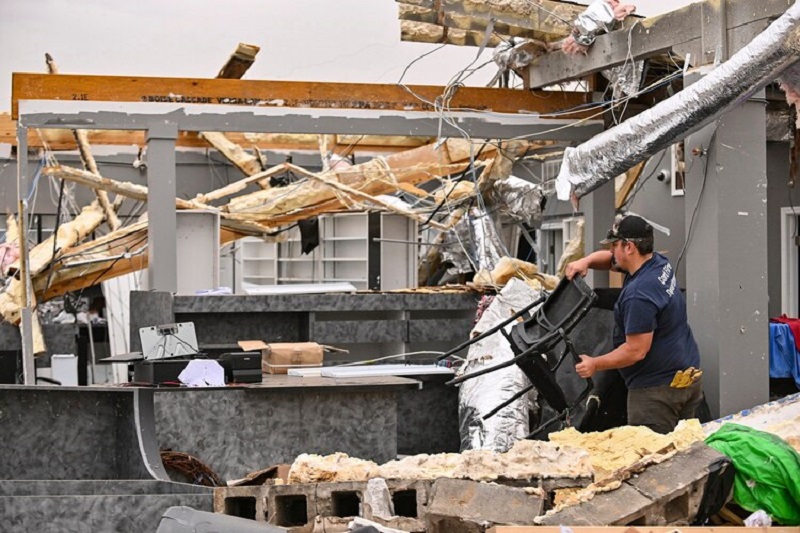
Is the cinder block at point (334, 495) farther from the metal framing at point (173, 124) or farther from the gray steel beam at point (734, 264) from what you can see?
the metal framing at point (173, 124)

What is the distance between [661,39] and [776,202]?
164 inches

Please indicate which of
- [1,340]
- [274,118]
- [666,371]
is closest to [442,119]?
[274,118]

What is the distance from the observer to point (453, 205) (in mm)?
15445

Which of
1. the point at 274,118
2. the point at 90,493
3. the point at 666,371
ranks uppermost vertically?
the point at 274,118

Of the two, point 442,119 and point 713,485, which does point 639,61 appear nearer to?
point 442,119

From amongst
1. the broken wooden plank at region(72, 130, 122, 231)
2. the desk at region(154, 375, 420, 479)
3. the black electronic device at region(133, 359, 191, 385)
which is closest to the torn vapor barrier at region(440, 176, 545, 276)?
the broken wooden plank at region(72, 130, 122, 231)

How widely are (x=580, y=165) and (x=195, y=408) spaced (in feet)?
11.7

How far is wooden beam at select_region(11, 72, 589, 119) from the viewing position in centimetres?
1057

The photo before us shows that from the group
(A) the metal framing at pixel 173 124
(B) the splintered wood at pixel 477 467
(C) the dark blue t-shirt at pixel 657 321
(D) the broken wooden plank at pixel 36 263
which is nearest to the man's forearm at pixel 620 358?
(C) the dark blue t-shirt at pixel 657 321

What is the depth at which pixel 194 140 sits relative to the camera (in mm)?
15781

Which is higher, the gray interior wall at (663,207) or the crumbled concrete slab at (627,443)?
the gray interior wall at (663,207)

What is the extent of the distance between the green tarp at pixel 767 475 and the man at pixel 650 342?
4.01ft

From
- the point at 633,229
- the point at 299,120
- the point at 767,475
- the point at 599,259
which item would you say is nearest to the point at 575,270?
the point at 599,259

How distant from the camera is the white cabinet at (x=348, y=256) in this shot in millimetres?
13719
